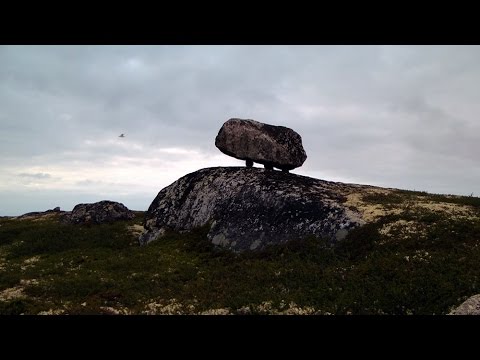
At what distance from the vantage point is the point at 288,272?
2617 centimetres

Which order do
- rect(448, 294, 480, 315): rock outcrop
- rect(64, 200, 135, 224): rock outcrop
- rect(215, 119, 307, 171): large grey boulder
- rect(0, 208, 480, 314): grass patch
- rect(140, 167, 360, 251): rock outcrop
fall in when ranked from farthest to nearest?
rect(64, 200, 135, 224): rock outcrop → rect(215, 119, 307, 171): large grey boulder → rect(140, 167, 360, 251): rock outcrop → rect(0, 208, 480, 314): grass patch → rect(448, 294, 480, 315): rock outcrop

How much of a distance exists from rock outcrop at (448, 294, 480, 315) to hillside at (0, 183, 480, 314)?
1199mm

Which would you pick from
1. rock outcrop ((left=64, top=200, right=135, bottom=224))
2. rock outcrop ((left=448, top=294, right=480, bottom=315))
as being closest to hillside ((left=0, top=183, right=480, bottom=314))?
rock outcrop ((left=448, top=294, right=480, bottom=315))

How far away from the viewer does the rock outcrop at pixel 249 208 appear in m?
32.2

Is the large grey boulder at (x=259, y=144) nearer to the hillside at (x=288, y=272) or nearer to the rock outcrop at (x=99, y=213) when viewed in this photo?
the hillside at (x=288, y=272)

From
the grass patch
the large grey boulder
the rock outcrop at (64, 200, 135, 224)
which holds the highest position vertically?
the large grey boulder

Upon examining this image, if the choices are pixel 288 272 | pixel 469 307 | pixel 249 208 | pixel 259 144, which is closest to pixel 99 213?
pixel 259 144

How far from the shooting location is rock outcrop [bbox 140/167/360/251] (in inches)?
1267

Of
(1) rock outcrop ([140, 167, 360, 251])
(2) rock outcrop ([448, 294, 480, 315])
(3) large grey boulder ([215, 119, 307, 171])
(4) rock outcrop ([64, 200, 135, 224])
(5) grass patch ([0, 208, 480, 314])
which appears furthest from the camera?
(4) rock outcrop ([64, 200, 135, 224])

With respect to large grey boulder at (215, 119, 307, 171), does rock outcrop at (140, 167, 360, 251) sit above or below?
below

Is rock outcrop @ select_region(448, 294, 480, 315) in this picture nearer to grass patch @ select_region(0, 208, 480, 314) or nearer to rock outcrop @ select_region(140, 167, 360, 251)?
grass patch @ select_region(0, 208, 480, 314)

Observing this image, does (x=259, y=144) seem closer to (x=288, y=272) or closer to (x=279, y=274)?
(x=288, y=272)

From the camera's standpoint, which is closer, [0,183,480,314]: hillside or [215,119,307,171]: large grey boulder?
[0,183,480,314]: hillside

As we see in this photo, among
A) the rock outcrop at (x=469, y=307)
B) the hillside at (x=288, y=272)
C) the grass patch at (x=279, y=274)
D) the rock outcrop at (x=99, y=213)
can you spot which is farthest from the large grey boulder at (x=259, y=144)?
the rock outcrop at (x=469, y=307)
